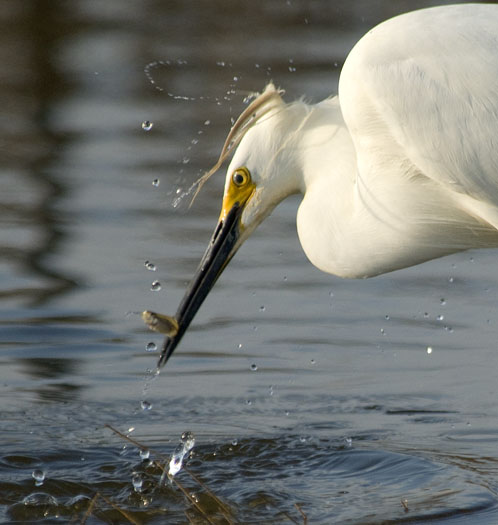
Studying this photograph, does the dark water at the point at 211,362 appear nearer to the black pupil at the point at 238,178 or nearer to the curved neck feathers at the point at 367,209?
the black pupil at the point at 238,178

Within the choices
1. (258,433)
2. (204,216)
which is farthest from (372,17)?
(258,433)

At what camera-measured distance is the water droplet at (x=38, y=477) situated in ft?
18.9

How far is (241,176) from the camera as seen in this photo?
589cm

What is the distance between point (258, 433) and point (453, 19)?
2033 mm

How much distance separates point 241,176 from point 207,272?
0.50 meters

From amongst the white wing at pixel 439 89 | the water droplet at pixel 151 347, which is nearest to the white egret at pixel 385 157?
the white wing at pixel 439 89

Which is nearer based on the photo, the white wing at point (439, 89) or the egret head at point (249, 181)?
the white wing at point (439, 89)

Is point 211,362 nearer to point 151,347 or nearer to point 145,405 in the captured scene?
point 151,347

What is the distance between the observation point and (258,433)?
20.6 feet

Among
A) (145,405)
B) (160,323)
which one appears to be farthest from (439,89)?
(145,405)

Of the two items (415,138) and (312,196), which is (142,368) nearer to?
(312,196)

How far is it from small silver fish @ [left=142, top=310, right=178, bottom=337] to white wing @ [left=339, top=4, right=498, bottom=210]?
3.90 feet

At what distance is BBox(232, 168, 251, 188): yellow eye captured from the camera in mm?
5883

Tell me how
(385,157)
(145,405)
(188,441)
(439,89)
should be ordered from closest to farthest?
(439,89) → (385,157) → (188,441) → (145,405)
